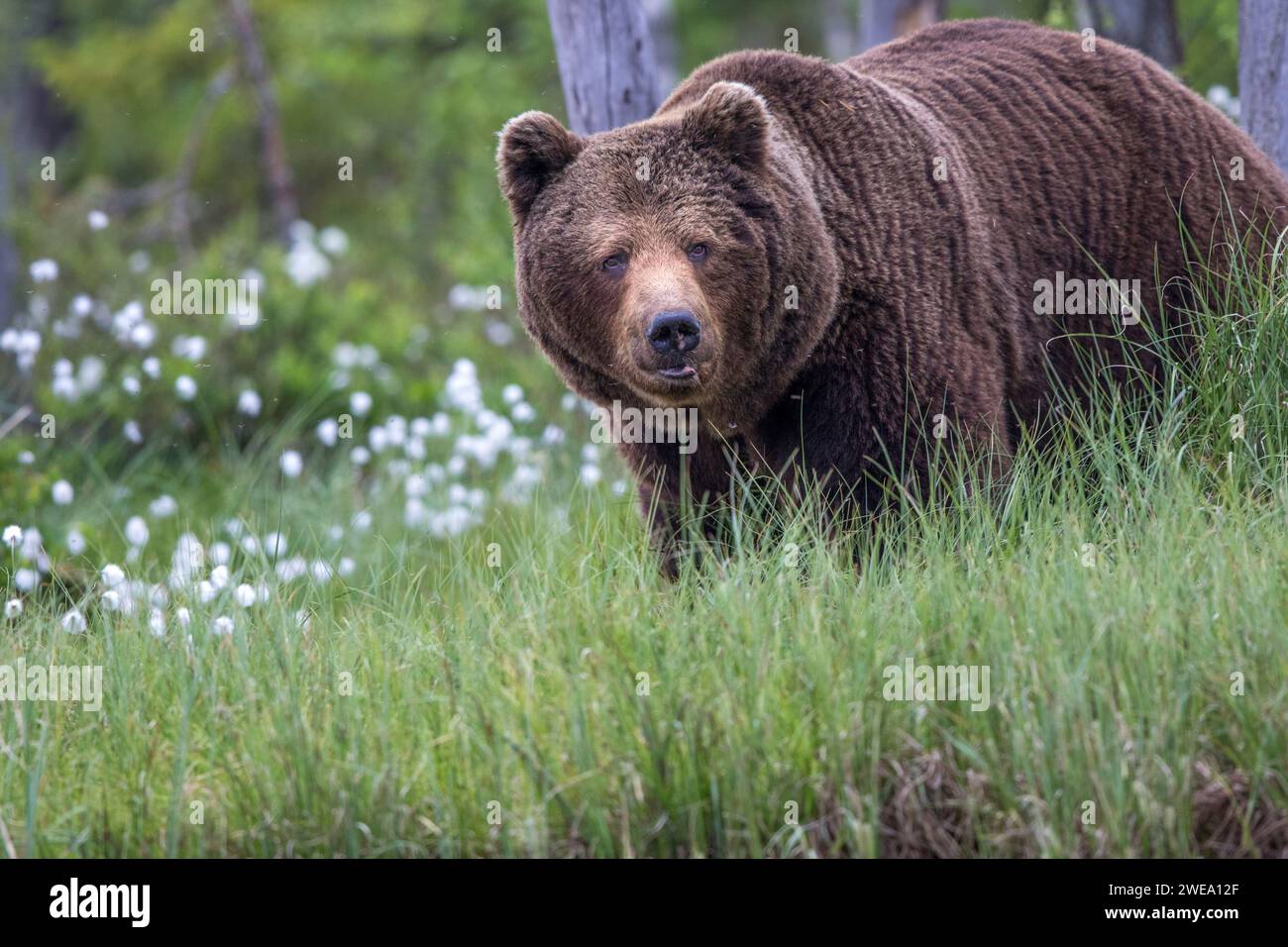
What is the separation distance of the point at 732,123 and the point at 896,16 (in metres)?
5.62

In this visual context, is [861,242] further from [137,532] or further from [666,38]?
[666,38]

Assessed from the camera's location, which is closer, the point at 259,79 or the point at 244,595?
the point at 244,595

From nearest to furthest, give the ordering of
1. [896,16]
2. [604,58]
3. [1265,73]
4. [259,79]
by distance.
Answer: [1265,73] < [604,58] < [896,16] < [259,79]

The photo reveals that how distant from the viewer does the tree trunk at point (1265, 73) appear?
637 cm

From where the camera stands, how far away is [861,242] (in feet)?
17.0

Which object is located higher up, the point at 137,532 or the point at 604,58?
the point at 604,58

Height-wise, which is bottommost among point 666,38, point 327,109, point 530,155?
point 530,155

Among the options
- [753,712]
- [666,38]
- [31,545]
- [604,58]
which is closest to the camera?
[753,712]

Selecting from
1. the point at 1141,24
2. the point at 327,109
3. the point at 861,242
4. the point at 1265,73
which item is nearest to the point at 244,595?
the point at 861,242

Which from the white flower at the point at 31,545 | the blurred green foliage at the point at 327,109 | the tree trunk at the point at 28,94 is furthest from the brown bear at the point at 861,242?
the tree trunk at the point at 28,94

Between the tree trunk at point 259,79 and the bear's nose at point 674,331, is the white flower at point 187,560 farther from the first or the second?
the tree trunk at point 259,79

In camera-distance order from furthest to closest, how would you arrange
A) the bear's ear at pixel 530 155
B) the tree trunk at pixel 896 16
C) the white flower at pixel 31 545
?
the tree trunk at pixel 896 16
the white flower at pixel 31 545
the bear's ear at pixel 530 155

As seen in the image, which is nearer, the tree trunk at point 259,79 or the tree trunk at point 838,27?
the tree trunk at point 259,79

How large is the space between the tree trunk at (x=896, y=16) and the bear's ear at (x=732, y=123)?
207 inches
